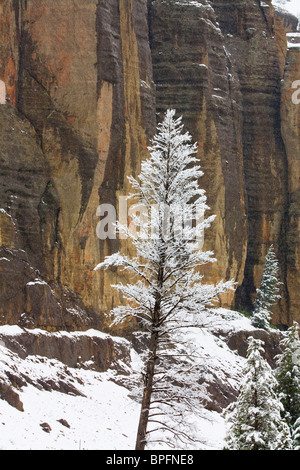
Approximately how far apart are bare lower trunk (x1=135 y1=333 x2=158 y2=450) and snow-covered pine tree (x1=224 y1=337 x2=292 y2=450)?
2793 mm

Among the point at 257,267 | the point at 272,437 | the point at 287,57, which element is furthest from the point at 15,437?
the point at 287,57

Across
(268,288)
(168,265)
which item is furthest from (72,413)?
(268,288)

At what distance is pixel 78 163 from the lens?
3344 centimetres

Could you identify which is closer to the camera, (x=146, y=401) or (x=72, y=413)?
(x=146, y=401)

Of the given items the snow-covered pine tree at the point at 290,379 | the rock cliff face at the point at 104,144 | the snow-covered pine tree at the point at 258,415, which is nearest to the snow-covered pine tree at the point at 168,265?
the snow-covered pine tree at the point at 258,415

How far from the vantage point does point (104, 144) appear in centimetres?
3425

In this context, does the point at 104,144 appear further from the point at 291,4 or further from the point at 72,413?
the point at 291,4

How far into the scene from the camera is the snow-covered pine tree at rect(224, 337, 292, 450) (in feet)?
55.9

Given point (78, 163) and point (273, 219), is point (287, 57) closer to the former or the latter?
point (273, 219)

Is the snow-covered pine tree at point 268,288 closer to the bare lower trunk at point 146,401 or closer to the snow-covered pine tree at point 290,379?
the snow-covered pine tree at point 290,379

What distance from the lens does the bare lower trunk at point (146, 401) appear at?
1555 cm

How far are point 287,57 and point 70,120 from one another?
23.2 metres

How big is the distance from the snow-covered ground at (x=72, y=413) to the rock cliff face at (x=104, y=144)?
2.56 meters

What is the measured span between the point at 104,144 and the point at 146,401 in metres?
20.3
